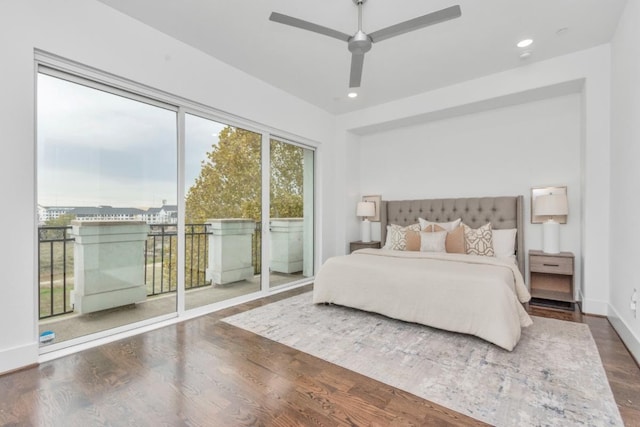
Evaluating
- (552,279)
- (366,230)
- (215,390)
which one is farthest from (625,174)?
(215,390)

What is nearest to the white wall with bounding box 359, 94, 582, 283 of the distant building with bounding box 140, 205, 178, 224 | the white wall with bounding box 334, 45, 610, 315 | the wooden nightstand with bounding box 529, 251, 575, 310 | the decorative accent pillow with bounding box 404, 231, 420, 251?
the white wall with bounding box 334, 45, 610, 315

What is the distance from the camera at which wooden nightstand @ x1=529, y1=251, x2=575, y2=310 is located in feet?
11.5

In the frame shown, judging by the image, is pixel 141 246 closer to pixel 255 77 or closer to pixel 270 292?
pixel 270 292

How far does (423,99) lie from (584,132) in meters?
1.96

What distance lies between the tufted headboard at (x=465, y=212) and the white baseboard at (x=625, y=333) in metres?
1.09

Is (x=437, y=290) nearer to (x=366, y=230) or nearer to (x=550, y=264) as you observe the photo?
(x=550, y=264)

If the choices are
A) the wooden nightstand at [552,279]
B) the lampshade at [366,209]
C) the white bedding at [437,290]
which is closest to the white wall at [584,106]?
the wooden nightstand at [552,279]

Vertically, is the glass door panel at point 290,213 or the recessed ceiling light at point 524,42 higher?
the recessed ceiling light at point 524,42

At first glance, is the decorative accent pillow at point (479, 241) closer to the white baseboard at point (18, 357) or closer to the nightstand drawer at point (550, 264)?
the nightstand drawer at point (550, 264)

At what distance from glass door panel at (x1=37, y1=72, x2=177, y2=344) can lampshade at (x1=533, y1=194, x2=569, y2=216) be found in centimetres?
431

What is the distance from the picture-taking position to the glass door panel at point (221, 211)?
3439mm

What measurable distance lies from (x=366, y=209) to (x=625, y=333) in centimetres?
343

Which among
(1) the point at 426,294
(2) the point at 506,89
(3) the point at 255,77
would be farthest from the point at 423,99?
(1) the point at 426,294

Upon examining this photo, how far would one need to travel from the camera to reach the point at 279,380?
80.2 inches
